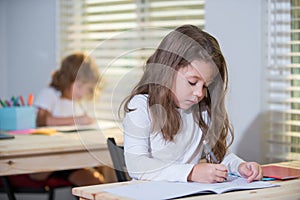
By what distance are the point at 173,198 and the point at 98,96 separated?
0.70 metres

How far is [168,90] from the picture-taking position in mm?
1923

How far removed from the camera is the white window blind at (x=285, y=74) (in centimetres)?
295

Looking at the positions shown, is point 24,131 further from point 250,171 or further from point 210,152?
point 250,171

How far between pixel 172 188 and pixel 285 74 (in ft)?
4.67

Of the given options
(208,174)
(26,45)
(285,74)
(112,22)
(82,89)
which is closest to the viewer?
(208,174)

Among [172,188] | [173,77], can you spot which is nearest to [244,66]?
[173,77]

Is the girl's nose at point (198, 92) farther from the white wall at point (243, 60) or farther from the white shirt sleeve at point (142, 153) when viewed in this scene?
the white wall at point (243, 60)

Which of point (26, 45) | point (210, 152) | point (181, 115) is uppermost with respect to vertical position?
point (26, 45)

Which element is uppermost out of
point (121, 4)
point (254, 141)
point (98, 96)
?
point (121, 4)

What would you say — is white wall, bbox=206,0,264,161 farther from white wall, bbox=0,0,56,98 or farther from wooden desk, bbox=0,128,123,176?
white wall, bbox=0,0,56,98

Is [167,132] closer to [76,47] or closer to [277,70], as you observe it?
[277,70]

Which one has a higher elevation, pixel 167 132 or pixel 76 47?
pixel 76 47

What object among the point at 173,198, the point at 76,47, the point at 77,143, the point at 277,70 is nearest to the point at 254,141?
the point at 277,70

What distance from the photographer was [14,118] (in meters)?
3.23
